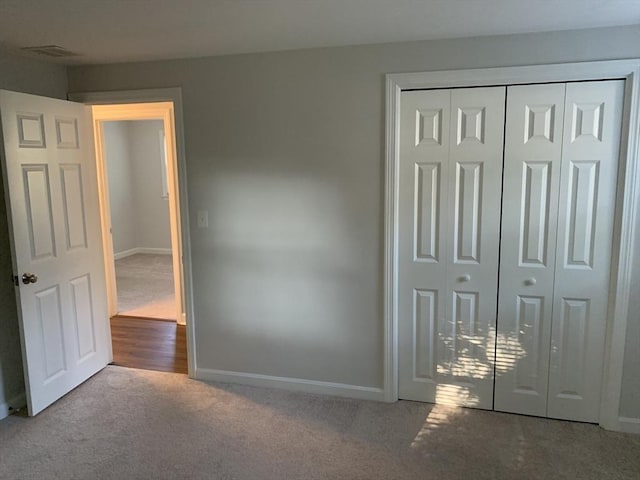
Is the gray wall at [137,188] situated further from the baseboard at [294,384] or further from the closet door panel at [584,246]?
the closet door panel at [584,246]

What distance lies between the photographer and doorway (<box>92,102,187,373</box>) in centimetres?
434

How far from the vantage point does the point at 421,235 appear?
9.80 ft

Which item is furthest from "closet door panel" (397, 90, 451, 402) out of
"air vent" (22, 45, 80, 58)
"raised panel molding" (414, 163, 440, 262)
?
"air vent" (22, 45, 80, 58)

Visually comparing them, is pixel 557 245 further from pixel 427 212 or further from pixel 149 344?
pixel 149 344

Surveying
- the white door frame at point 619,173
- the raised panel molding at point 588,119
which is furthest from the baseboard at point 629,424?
the raised panel molding at point 588,119

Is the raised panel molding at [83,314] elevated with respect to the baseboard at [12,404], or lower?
elevated

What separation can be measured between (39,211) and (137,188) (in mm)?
5335

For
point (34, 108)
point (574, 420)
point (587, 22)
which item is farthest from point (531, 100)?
point (34, 108)

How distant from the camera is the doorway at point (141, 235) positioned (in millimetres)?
4344

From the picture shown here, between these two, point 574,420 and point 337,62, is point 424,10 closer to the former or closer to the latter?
point 337,62

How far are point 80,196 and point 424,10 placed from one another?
2665 millimetres

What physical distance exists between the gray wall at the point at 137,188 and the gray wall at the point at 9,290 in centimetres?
474

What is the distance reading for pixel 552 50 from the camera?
8.62ft

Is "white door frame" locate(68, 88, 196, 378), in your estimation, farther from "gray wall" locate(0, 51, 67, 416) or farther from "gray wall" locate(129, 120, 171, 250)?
"gray wall" locate(129, 120, 171, 250)
